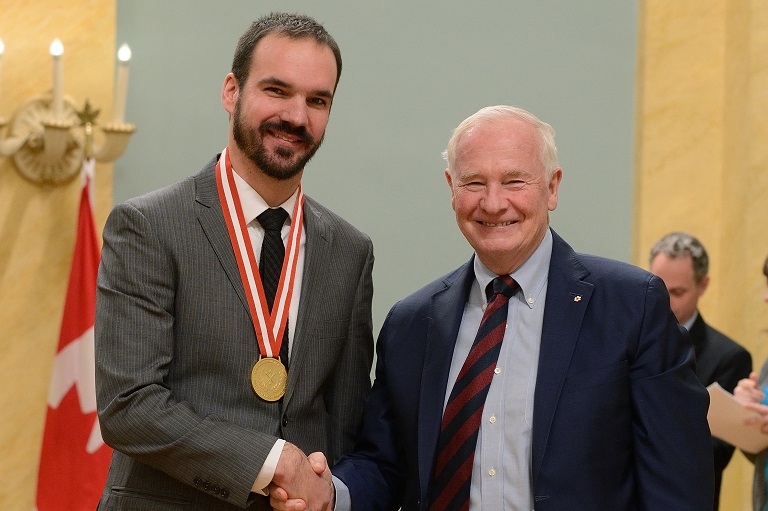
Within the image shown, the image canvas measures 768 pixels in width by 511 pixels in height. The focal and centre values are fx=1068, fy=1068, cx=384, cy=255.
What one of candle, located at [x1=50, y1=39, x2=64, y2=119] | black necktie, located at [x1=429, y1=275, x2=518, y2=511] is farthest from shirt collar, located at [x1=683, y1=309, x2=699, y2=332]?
candle, located at [x1=50, y1=39, x2=64, y2=119]

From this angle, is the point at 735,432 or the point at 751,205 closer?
the point at 735,432

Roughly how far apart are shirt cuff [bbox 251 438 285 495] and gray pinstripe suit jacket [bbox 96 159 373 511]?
0.02 meters

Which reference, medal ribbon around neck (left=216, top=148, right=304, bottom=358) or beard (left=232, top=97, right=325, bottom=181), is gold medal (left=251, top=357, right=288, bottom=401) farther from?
beard (left=232, top=97, right=325, bottom=181)

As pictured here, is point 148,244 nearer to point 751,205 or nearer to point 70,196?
point 70,196

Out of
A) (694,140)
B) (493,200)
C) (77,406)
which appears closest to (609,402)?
(493,200)

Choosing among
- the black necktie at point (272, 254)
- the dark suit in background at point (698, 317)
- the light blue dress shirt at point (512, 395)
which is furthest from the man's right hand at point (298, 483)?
the dark suit in background at point (698, 317)

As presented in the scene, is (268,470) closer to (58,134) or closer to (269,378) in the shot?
(269,378)

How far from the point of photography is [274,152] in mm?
2939

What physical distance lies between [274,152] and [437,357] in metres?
0.72

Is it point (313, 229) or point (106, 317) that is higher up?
point (313, 229)

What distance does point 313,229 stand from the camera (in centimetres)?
312

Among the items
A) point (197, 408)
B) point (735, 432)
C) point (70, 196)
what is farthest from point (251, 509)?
point (70, 196)

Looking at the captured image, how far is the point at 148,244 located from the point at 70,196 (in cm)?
238

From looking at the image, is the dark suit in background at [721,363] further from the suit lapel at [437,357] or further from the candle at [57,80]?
the candle at [57,80]
